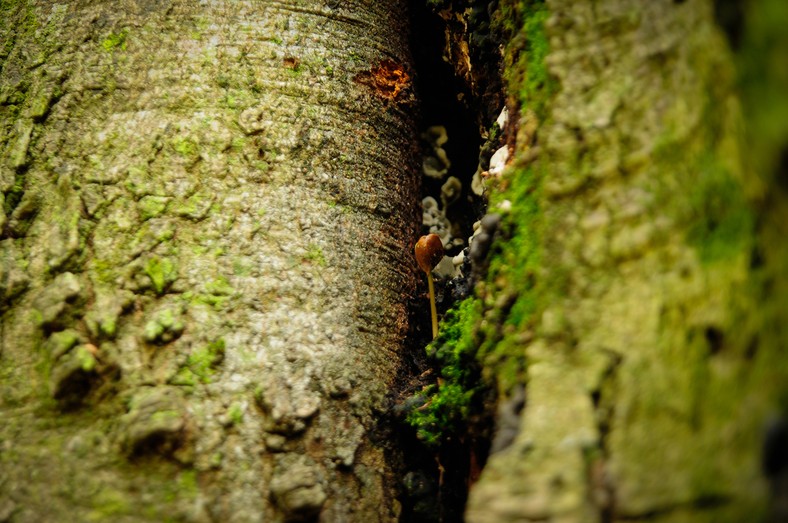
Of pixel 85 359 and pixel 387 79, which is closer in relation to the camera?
pixel 85 359

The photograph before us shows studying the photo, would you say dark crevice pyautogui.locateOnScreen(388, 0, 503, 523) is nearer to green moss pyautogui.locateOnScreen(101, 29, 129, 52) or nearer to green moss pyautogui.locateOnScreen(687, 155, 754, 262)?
green moss pyautogui.locateOnScreen(687, 155, 754, 262)

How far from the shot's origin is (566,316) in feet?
3.94

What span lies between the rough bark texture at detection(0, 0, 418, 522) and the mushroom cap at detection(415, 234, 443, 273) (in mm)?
60

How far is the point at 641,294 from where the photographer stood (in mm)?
1110

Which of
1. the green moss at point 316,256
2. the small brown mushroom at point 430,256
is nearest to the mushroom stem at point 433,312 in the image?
the small brown mushroom at point 430,256

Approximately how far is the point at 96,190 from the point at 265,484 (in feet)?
2.90

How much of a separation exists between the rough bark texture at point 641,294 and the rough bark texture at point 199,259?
49 centimetres

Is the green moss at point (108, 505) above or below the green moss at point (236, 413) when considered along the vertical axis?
below

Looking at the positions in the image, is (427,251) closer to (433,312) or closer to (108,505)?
(433,312)

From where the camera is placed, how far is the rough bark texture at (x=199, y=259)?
1345 millimetres

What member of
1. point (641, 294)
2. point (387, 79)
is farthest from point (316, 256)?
point (641, 294)

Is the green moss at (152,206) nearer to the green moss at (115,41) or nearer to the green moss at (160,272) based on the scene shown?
the green moss at (160,272)

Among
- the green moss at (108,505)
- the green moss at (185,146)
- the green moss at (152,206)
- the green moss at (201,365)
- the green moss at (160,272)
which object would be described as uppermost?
the green moss at (185,146)

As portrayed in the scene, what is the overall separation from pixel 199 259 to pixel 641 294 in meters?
1.05
